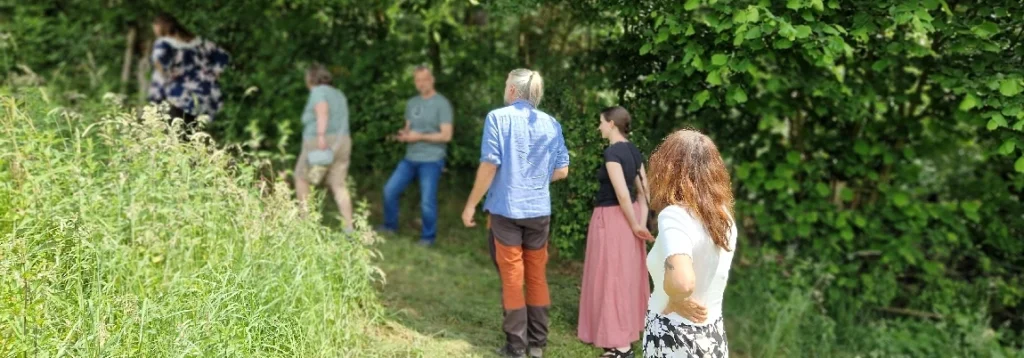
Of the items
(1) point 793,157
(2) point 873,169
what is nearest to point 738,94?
(1) point 793,157

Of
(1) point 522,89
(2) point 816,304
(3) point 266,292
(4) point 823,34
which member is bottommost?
(2) point 816,304

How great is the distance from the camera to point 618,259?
16.6 ft

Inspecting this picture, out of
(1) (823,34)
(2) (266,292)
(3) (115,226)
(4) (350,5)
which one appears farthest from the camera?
(4) (350,5)

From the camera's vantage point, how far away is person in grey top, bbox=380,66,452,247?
7.23 metres

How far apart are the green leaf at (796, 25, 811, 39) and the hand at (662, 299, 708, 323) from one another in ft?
8.01

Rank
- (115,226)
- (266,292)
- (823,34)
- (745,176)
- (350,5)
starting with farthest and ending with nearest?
1. (350,5)
2. (745,176)
3. (823,34)
4. (115,226)
5. (266,292)

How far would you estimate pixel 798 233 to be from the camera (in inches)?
268

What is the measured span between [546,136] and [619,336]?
4.30 feet

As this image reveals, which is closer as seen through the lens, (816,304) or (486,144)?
(486,144)

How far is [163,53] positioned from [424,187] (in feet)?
8.80

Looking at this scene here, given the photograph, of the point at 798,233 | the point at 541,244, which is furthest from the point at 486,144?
the point at 798,233

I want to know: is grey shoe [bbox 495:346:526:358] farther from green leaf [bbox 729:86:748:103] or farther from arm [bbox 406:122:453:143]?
arm [bbox 406:122:453:143]

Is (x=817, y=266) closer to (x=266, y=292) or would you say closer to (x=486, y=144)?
(x=486, y=144)

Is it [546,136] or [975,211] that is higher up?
[546,136]
